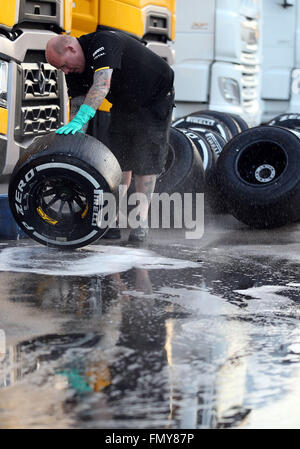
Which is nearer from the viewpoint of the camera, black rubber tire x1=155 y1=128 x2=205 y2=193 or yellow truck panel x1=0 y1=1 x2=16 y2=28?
yellow truck panel x1=0 y1=1 x2=16 y2=28

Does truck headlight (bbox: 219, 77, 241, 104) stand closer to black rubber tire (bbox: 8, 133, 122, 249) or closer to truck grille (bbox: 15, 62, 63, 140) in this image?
truck grille (bbox: 15, 62, 63, 140)

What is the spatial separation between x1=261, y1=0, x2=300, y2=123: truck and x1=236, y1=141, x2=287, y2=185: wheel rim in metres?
7.07

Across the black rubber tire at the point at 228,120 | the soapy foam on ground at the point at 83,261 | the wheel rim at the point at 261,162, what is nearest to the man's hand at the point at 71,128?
the soapy foam on ground at the point at 83,261

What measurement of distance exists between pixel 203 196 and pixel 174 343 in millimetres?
4018

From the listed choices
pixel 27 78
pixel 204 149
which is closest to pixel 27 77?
pixel 27 78

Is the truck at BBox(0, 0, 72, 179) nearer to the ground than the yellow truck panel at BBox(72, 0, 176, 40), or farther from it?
nearer to the ground

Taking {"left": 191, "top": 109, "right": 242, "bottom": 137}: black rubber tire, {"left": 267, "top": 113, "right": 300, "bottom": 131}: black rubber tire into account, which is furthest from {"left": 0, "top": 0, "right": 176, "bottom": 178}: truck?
{"left": 267, "top": 113, "right": 300, "bottom": 131}: black rubber tire

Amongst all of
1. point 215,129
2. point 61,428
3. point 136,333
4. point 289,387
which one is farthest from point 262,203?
point 61,428

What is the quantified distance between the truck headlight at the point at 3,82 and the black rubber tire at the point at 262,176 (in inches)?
81.9

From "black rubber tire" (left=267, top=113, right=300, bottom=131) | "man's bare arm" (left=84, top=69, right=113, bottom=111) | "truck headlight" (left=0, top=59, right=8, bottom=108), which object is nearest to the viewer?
"man's bare arm" (left=84, top=69, right=113, bottom=111)

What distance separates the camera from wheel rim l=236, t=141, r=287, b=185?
6582 mm

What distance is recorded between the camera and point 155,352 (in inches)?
111

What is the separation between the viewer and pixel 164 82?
5414 millimetres

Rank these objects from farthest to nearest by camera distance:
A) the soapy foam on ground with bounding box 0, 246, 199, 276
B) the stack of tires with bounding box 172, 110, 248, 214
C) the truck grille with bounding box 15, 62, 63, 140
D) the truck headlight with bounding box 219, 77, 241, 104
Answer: the truck headlight with bounding box 219, 77, 241, 104, the stack of tires with bounding box 172, 110, 248, 214, the truck grille with bounding box 15, 62, 63, 140, the soapy foam on ground with bounding box 0, 246, 199, 276
